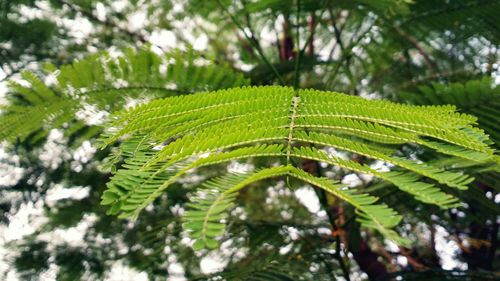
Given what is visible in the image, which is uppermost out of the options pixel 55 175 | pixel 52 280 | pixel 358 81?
pixel 358 81

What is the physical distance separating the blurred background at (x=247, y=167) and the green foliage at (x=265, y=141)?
2.31 feet

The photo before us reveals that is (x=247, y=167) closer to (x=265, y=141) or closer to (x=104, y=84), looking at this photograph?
(x=104, y=84)

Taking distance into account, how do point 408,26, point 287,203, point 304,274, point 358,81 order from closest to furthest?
point 304,274, point 408,26, point 358,81, point 287,203

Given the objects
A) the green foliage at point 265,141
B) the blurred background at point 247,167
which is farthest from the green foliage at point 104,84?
the green foliage at point 265,141

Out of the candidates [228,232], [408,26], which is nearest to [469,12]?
[408,26]

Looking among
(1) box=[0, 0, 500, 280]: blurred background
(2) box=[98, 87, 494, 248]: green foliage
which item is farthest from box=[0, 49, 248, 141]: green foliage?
(2) box=[98, 87, 494, 248]: green foliage

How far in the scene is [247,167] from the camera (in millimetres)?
2033

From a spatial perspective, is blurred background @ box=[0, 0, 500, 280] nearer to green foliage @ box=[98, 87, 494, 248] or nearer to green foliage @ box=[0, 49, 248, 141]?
green foliage @ box=[0, 49, 248, 141]

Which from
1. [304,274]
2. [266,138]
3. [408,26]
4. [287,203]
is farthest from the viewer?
[287,203]

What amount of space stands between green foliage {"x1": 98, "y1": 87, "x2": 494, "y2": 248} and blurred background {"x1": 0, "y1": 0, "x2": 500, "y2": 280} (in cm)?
71

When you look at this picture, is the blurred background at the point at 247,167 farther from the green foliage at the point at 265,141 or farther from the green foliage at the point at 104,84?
the green foliage at the point at 265,141

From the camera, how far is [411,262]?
2385 mm

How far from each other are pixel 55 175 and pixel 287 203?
4.33ft

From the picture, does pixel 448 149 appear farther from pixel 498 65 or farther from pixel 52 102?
pixel 498 65
